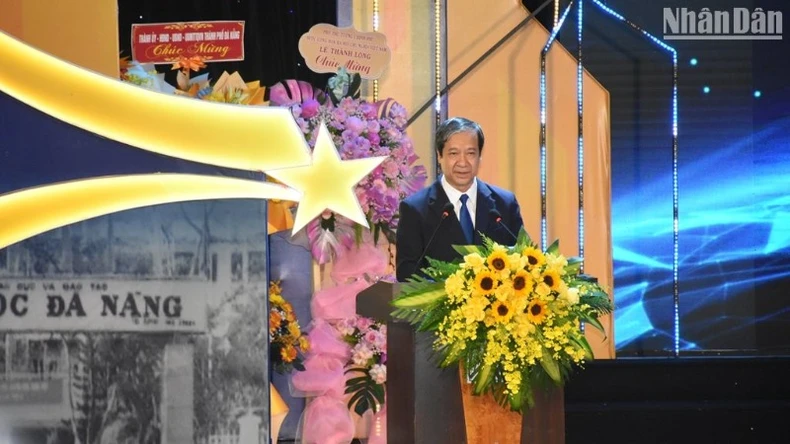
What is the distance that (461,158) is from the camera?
3398mm

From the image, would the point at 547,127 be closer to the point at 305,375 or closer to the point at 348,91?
the point at 348,91

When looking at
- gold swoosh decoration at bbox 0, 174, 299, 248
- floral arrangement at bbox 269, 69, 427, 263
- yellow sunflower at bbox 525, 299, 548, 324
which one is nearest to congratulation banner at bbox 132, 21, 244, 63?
floral arrangement at bbox 269, 69, 427, 263

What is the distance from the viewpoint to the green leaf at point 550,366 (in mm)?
2672

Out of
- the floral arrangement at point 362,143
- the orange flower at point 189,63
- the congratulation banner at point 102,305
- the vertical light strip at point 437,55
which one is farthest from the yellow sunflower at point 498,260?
the orange flower at point 189,63

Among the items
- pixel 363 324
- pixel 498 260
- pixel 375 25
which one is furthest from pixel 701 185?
pixel 498 260

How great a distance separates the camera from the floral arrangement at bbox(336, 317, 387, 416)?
168 inches

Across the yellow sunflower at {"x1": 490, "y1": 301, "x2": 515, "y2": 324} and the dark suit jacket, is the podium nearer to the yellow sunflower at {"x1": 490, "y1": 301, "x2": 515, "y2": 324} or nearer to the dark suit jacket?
the yellow sunflower at {"x1": 490, "y1": 301, "x2": 515, "y2": 324}

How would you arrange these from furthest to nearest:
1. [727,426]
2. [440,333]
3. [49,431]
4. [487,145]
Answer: [487,145]
[727,426]
[49,431]
[440,333]

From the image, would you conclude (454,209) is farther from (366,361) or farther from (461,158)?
(366,361)

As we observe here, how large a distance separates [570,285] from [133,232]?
1.18 meters

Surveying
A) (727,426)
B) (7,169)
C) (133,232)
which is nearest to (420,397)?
(133,232)

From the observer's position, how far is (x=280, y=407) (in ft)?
A: 13.7

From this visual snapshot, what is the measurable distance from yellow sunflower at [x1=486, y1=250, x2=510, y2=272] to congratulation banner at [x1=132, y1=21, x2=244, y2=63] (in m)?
2.70

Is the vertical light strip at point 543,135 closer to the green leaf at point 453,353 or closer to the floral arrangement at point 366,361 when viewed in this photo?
the floral arrangement at point 366,361
